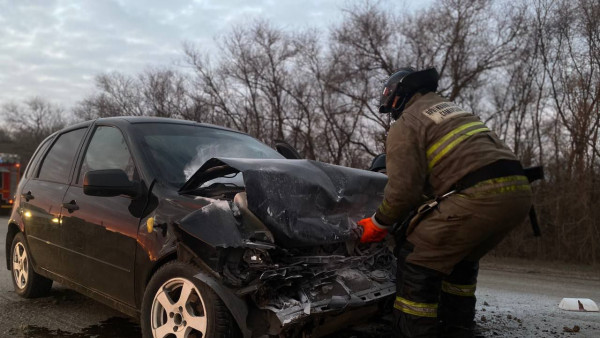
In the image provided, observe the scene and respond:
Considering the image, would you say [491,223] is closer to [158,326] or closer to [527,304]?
[158,326]

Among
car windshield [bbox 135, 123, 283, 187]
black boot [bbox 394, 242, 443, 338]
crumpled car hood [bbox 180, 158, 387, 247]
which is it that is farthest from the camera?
car windshield [bbox 135, 123, 283, 187]

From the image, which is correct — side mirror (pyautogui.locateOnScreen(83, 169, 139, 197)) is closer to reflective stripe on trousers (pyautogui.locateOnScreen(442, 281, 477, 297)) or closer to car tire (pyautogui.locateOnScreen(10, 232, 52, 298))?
car tire (pyautogui.locateOnScreen(10, 232, 52, 298))

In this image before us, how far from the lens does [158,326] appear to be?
9.07 ft

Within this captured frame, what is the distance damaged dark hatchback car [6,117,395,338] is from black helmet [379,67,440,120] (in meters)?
0.61

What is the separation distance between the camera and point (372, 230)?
276 centimetres

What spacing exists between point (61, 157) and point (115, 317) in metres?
1.60

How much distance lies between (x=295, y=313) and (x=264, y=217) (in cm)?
59

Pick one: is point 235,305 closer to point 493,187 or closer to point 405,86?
point 493,187

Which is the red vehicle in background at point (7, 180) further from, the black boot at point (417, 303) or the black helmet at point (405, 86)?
the black boot at point (417, 303)

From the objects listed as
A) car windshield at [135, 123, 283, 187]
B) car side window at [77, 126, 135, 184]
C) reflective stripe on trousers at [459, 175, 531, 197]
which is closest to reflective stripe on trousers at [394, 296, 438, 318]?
reflective stripe on trousers at [459, 175, 531, 197]

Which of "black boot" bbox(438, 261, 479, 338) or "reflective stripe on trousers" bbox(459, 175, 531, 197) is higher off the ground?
"reflective stripe on trousers" bbox(459, 175, 531, 197)

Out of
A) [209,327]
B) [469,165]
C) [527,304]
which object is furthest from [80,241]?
[527,304]

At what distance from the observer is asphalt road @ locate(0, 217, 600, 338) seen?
366 cm

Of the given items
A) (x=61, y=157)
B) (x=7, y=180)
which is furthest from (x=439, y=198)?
(x=7, y=180)
